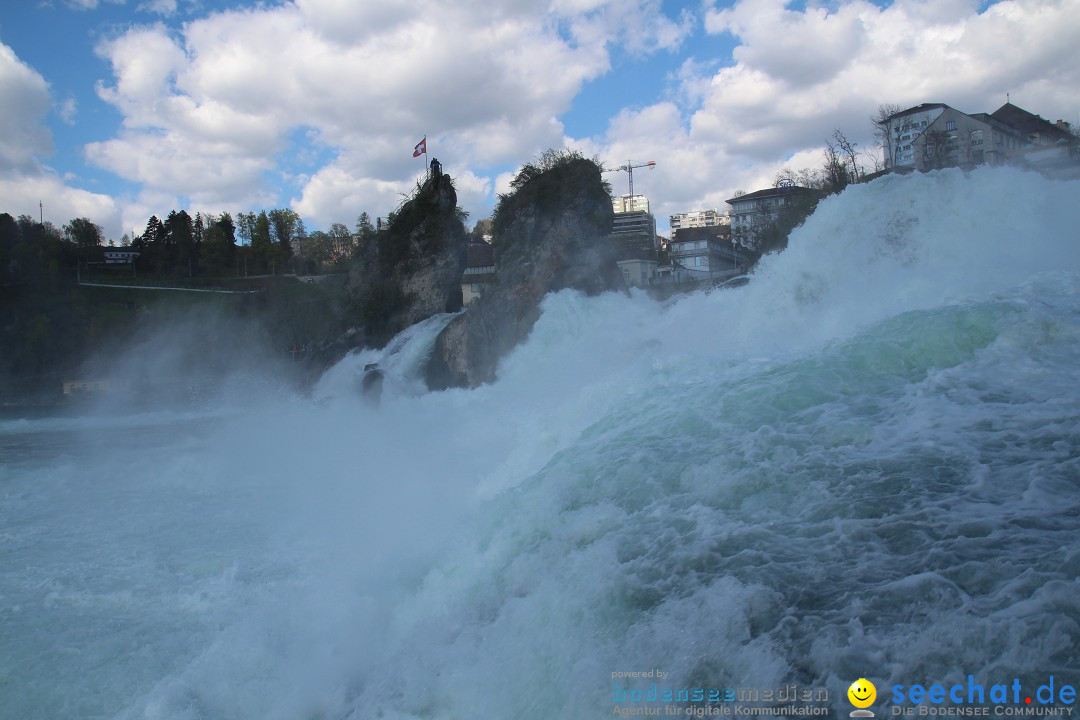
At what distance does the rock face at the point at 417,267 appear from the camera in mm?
26188

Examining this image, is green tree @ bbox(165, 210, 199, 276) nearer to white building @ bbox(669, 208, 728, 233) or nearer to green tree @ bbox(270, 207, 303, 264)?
green tree @ bbox(270, 207, 303, 264)

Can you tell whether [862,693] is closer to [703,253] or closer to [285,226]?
[703,253]

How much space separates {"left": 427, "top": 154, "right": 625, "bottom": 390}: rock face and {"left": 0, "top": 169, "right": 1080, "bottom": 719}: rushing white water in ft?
25.2

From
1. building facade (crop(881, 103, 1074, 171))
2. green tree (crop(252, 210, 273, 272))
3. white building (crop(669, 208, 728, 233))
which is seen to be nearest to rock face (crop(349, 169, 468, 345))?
building facade (crop(881, 103, 1074, 171))

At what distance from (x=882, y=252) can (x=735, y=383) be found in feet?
15.4

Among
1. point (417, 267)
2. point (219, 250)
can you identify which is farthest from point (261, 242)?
point (417, 267)

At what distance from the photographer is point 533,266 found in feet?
65.8

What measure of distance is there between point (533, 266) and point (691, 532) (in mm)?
15377

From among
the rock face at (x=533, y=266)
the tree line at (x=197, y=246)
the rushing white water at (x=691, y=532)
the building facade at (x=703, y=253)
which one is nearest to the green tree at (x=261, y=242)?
the tree line at (x=197, y=246)

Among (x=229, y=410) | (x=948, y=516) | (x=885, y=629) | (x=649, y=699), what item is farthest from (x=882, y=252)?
(x=229, y=410)

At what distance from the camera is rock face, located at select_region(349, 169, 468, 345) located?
26188 millimetres

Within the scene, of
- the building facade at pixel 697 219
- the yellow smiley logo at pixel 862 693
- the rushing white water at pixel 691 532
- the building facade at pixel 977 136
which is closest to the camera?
the yellow smiley logo at pixel 862 693

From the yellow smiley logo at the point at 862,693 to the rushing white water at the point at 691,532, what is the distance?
4 centimetres

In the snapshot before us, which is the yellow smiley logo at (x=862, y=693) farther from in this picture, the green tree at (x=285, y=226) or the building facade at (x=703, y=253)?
the green tree at (x=285, y=226)
